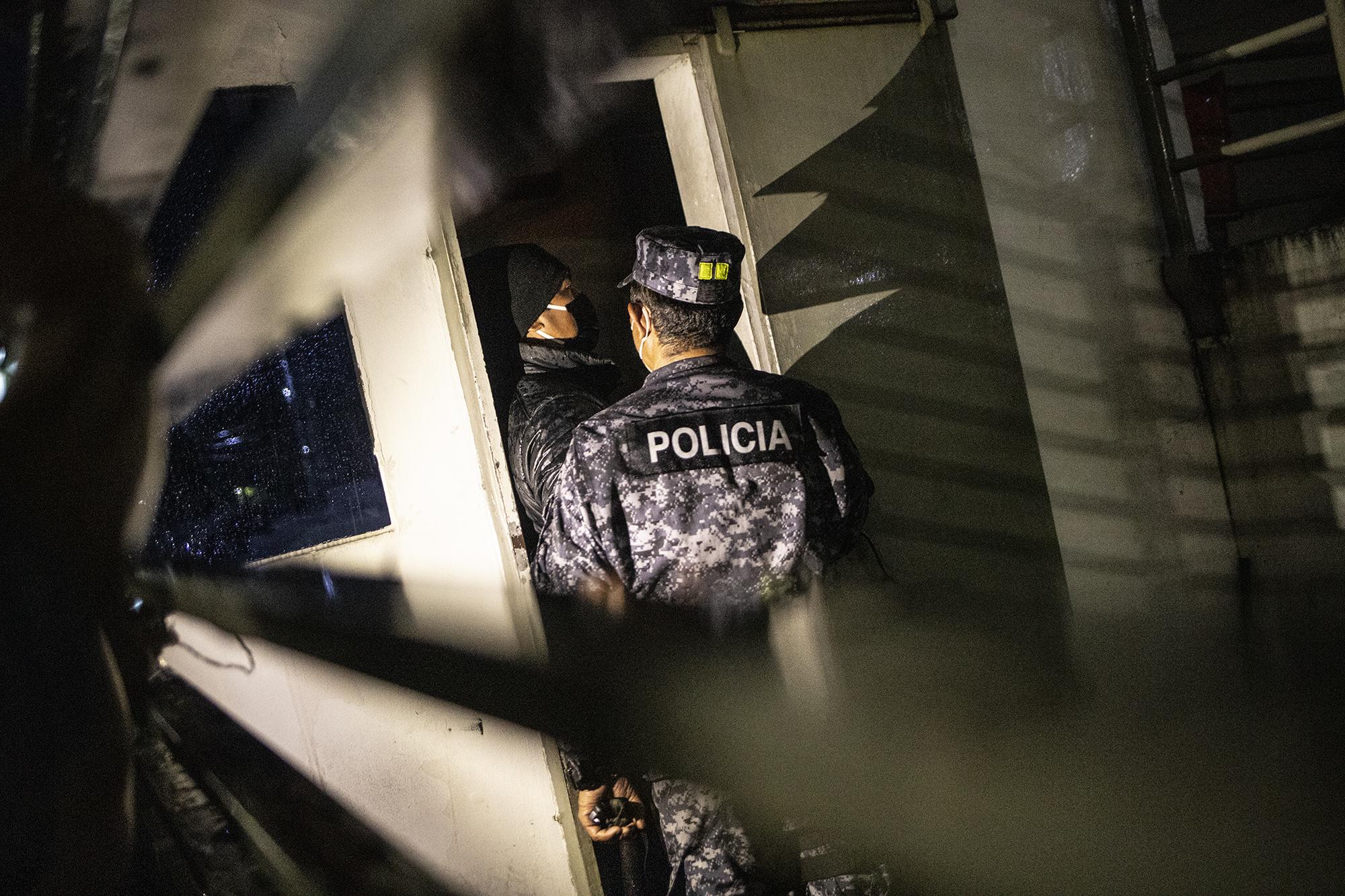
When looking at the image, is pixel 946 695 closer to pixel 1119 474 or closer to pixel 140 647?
pixel 1119 474

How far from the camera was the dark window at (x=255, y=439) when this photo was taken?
2439mm

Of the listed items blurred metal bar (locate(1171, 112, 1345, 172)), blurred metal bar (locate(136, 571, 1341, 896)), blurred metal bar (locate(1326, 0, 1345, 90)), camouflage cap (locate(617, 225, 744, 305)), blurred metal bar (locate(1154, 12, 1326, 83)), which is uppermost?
blurred metal bar (locate(1154, 12, 1326, 83))

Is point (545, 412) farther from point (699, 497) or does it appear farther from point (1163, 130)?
point (1163, 130)

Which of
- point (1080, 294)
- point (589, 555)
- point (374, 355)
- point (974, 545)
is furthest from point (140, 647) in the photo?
point (1080, 294)

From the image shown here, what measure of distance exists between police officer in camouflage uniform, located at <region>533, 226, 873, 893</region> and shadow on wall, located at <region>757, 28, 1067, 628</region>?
0.68 metres

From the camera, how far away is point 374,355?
2.46m

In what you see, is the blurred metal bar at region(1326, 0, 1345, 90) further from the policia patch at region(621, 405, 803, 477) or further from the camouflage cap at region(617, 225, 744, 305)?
the policia patch at region(621, 405, 803, 477)

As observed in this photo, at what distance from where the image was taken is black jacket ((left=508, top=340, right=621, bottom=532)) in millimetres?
2355

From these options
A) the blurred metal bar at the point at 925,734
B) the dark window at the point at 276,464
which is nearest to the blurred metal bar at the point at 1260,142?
the blurred metal bar at the point at 925,734

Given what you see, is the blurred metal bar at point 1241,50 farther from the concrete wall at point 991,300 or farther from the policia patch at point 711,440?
the policia patch at point 711,440

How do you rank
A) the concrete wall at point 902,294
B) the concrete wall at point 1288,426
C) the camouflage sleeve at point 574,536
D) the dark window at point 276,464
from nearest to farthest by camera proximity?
the camouflage sleeve at point 574,536
the dark window at point 276,464
the concrete wall at point 902,294
the concrete wall at point 1288,426

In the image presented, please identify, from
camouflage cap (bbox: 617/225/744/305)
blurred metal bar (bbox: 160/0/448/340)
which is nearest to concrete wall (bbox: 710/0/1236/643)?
camouflage cap (bbox: 617/225/744/305)

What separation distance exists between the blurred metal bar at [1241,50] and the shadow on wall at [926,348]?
101 cm

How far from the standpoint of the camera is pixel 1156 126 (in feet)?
11.3
